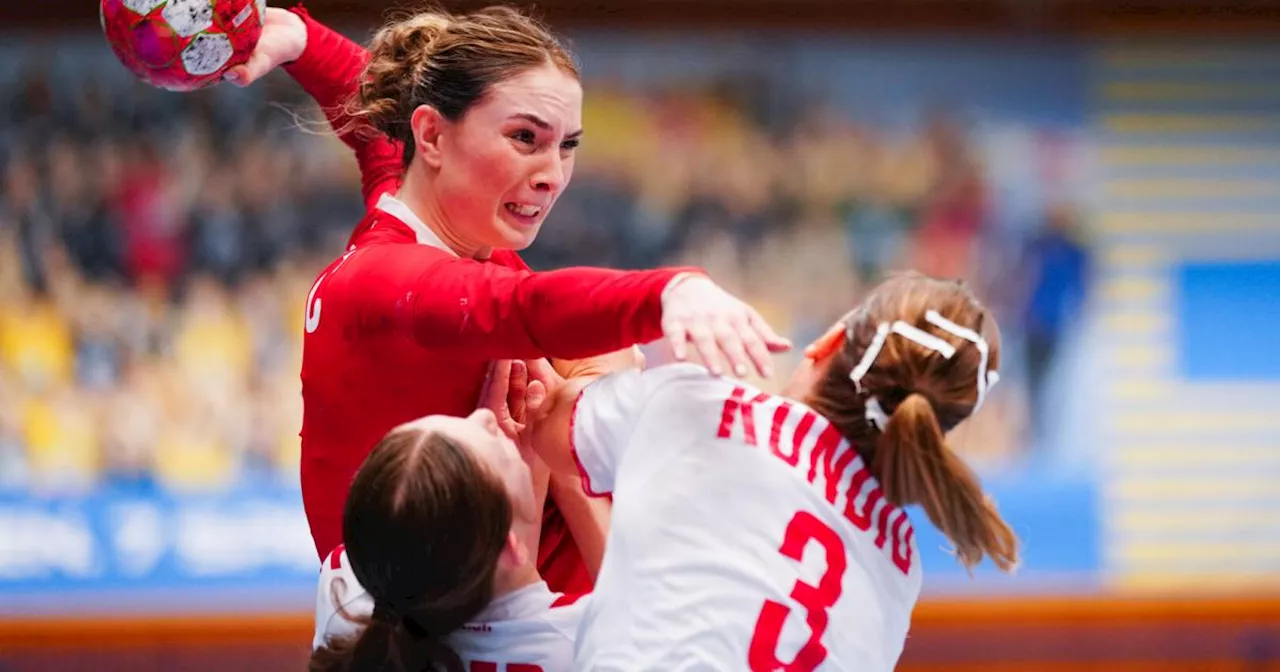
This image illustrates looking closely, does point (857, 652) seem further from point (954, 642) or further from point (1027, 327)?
point (1027, 327)

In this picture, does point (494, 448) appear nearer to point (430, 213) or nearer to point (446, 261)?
point (446, 261)

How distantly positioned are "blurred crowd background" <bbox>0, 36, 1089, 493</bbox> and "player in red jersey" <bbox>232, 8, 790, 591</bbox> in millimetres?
3555

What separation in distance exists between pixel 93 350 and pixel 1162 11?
461 cm

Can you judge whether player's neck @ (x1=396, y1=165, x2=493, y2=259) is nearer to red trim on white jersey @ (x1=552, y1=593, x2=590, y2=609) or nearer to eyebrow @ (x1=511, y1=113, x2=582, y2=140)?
eyebrow @ (x1=511, y1=113, x2=582, y2=140)

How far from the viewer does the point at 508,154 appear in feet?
7.77

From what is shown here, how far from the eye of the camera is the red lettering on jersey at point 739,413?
6.41 ft

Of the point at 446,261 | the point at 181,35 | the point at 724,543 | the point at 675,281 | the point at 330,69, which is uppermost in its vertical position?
the point at 330,69

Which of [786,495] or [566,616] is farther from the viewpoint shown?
[566,616]

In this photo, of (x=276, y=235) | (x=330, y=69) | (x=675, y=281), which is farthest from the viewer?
(x=276, y=235)

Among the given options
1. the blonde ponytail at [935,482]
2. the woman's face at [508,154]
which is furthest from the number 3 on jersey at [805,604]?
the woman's face at [508,154]

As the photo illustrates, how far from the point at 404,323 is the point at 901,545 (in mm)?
764

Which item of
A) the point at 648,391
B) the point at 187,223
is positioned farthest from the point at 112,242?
the point at 648,391

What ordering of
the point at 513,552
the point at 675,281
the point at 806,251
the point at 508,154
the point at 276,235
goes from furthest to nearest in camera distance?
1. the point at 806,251
2. the point at 276,235
3. the point at 508,154
4. the point at 513,552
5. the point at 675,281

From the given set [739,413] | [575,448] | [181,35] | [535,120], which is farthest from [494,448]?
[181,35]
